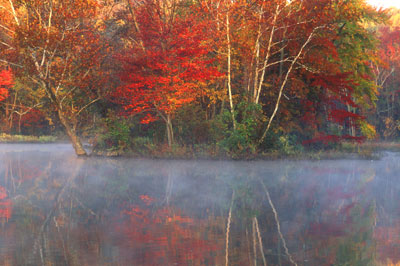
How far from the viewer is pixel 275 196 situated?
609 inches

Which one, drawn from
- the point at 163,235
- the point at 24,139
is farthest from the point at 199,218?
the point at 24,139

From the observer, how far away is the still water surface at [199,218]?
27.3 feet

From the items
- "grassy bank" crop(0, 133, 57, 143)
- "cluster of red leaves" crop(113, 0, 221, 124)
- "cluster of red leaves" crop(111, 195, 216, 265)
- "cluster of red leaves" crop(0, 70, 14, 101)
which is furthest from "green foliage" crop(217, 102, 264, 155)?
"grassy bank" crop(0, 133, 57, 143)

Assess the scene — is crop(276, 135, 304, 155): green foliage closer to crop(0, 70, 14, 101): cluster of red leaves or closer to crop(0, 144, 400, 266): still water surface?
crop(0, 144, 400, 266): still water surface

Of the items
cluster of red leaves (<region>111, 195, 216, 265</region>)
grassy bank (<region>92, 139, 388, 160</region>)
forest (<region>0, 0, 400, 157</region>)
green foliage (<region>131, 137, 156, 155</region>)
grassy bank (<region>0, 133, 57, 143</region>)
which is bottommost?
cluster of red leaves (<region>111, 195, 216, 265</region>)

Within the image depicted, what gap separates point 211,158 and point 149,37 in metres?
7.46

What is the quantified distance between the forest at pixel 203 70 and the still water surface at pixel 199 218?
8.13 m

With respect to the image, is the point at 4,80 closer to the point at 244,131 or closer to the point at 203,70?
the point at 203,70

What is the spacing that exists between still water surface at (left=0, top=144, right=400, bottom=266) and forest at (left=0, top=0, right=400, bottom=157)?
8.13 m

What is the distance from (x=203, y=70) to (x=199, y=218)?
19.0m

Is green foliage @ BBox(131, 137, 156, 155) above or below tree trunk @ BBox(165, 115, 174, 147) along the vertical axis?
below

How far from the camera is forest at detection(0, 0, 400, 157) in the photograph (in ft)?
97.6

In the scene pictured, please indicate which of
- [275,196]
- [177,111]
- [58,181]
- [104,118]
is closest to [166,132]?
[177,111]

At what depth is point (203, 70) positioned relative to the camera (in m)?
29.9
